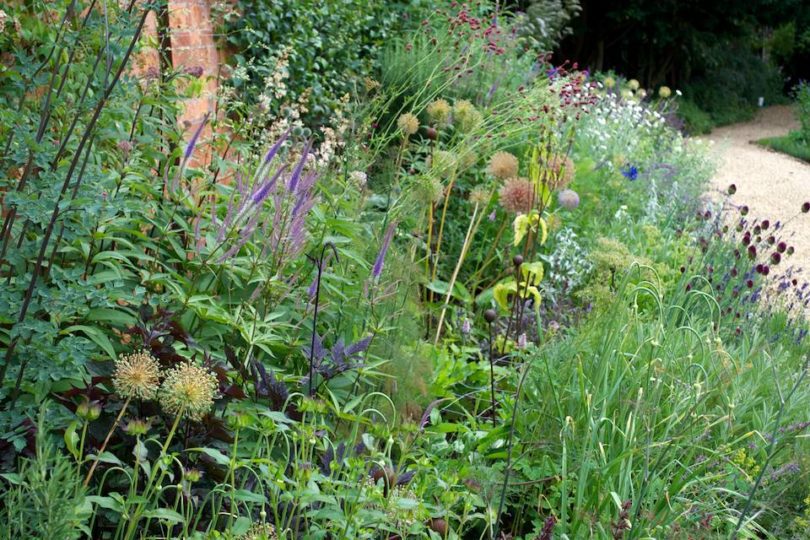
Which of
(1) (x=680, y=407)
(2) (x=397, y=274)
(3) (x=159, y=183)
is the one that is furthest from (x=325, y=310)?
(1) (x=680, y=407)

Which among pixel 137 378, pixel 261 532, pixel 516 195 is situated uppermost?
pixel 137 378

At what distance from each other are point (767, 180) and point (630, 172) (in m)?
6.56

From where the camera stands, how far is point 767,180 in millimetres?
11836

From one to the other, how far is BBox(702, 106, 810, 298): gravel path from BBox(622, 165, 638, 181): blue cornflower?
141 cm

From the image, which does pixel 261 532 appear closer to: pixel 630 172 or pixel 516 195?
pixel 516 195

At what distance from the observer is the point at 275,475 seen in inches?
77.6

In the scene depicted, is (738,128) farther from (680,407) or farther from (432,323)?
(680,407)

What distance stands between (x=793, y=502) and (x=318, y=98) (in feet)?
13.6

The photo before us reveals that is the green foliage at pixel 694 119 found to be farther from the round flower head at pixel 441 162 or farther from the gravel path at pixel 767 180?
the round flower head at pixel 441 162

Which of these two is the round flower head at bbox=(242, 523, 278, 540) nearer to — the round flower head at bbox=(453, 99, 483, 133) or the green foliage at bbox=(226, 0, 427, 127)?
the round flower head at bbox=(453, 99, 483, 133)

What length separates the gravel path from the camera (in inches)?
364

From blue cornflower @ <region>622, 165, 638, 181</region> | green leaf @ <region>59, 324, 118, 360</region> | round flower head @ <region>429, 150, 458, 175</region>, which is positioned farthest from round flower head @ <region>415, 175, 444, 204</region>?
blue cornflower @ <region>622, 165, 638, 181</region>

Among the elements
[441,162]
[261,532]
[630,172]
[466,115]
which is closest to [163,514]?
[261,532]

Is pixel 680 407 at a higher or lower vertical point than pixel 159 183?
lower
